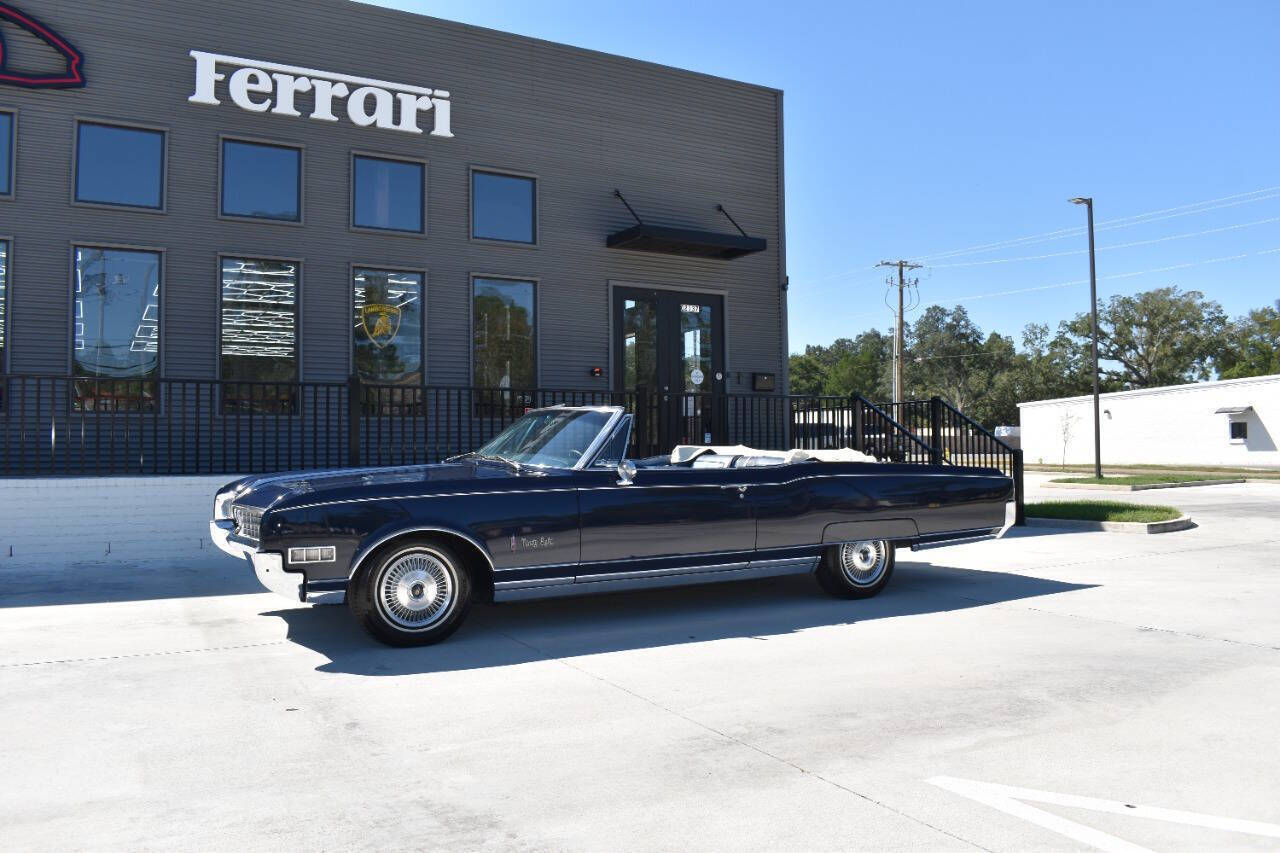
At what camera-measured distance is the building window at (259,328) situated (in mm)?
11719

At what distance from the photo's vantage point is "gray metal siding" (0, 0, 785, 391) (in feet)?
35.9

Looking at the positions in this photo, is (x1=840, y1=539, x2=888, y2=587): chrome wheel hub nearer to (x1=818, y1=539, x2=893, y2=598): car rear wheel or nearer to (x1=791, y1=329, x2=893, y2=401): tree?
(x1=818, y1=539, x2=893, y2=598): car rear wheel

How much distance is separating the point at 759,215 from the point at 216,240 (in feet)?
27.0

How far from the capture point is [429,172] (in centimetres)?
1289

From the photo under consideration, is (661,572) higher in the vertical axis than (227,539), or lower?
lower

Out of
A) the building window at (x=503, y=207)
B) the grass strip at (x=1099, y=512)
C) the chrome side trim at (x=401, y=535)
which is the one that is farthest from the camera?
the building window at (x=503, y=207)

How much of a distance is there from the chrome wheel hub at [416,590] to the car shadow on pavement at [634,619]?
0.20 m

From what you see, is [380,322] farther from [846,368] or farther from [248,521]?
[846,368]

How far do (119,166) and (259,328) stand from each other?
7.98 ft

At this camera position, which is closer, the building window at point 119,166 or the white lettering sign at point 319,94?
the building window at point 119,166

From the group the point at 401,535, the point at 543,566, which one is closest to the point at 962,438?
the point at 543,566

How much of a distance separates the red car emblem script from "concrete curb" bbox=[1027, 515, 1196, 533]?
13674 mm

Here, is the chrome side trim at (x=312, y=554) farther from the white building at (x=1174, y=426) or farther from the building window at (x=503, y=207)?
the white building at (x=1174, y=426)

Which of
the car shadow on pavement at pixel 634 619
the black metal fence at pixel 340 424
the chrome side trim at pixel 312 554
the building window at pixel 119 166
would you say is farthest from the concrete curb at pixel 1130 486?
the chrome side trim at pixel 312 554
